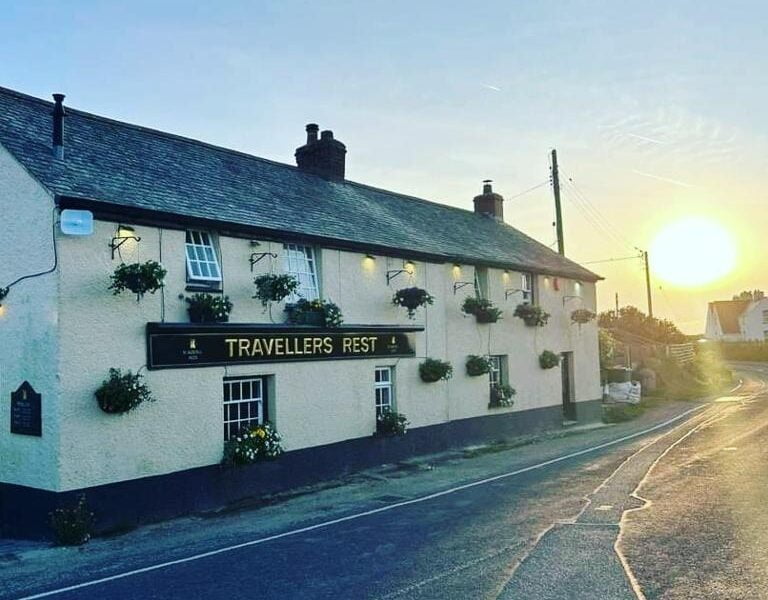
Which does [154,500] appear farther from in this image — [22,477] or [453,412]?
[453,412]

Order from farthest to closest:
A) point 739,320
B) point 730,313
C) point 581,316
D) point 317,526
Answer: point 730,313 → point 739,320 → point 581,316 → point 317,526

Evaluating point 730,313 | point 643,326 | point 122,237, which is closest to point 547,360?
Answer: point 122,237

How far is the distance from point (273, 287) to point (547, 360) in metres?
13.1

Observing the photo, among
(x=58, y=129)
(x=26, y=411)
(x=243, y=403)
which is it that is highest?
(x=58, y=129)

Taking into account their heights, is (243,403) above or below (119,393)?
below

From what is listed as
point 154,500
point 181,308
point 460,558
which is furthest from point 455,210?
point 460,558

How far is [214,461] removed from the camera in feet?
42.1

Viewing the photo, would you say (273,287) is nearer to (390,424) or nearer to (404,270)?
(390,424)

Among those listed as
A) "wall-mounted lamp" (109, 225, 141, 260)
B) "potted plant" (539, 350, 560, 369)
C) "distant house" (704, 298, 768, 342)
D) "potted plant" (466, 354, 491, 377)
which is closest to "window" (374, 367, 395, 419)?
"potted plant" (466, 354, 491, 377)

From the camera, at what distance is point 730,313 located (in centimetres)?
9669

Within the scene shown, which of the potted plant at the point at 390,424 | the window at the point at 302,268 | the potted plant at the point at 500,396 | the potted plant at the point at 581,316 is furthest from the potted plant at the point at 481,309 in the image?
the potted plant at the point at 581,316

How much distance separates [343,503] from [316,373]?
3442 mm

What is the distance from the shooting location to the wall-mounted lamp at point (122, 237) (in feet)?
38.0

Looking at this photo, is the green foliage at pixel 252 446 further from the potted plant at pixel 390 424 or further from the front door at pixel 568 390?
the front door at pixel 568 390
